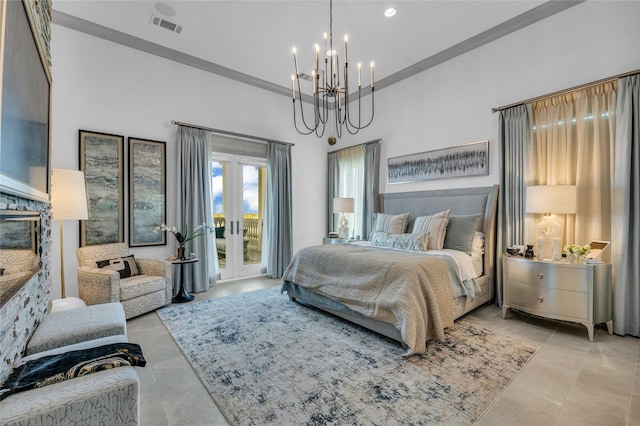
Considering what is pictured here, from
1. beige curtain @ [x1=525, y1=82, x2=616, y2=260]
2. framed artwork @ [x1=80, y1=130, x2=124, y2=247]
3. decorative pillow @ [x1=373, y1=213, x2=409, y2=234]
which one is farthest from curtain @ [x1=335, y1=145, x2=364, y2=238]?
framed artwork @ [x1=80, y1=130, x2=124, y2=247]

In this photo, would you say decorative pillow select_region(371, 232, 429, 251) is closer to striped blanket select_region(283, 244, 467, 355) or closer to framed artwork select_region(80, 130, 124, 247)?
striped blanket select_region(283, 244, 467, 355)

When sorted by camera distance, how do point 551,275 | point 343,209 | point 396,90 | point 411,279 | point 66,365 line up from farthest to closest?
1. point 343,209
2. point 396,90
3. point 551,275
4. point 411,279
5. point 66,365

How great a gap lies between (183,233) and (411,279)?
334 cm

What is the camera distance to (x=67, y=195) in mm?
2811

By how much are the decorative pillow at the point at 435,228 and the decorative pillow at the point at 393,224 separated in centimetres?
26

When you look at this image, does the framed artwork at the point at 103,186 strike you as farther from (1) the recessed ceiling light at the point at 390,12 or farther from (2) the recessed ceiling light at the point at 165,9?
(1) the recessed ceiling light at the point at 390,12

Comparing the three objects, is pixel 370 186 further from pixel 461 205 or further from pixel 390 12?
pixel 390 12

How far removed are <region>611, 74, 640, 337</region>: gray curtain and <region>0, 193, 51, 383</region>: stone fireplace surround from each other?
4.44m

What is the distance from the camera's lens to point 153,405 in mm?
1869

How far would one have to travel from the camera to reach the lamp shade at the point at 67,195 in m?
2.75

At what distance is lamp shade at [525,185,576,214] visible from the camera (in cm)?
294

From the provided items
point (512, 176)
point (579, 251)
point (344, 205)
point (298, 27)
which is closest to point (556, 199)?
point (579, 251)

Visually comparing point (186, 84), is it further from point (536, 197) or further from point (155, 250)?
point (536, 197)

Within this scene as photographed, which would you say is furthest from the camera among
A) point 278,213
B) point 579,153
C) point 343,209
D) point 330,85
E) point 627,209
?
point 278,213
